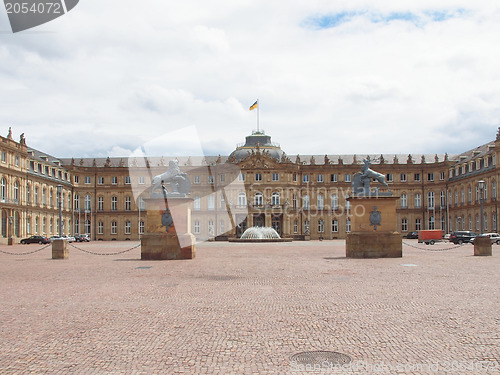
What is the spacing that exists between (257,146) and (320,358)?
273 feet

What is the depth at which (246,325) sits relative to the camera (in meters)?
9.81

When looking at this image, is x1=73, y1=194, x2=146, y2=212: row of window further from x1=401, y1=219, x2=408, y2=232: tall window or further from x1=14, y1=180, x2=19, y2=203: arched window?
x1=401, y1=219, x2=408, y2=232: tall window

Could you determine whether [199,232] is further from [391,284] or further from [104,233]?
[391,284]

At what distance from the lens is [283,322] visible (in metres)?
10.1

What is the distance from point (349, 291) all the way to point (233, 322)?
5107 millimetres

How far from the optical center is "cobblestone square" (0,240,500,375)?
7.38 m

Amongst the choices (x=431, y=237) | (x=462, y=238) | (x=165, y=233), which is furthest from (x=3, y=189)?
(x=462, y=238)

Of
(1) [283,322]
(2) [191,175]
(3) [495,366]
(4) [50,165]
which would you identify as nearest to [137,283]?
(1) [283,322]

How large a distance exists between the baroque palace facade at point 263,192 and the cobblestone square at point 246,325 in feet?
240

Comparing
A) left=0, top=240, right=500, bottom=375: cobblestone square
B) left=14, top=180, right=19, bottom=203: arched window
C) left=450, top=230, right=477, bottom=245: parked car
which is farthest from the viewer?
left=14, top=180, right=19, bottom=203: arched window

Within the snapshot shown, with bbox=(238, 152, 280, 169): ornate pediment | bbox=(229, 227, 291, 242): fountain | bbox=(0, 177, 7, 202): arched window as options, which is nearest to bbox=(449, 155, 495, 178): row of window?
bbox=(238, 152, 280, 169): ornate pediment

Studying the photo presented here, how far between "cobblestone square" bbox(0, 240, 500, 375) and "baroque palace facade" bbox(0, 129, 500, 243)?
73077mm

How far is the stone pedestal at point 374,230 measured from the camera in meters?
28.9

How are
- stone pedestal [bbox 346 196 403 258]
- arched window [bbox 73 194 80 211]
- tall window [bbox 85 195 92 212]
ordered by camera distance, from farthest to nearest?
tall window [bbox 85 195 92 212]
arched window [bbox 73 194 80 211]
stone pedestal [bbox 346 196 403 258]
